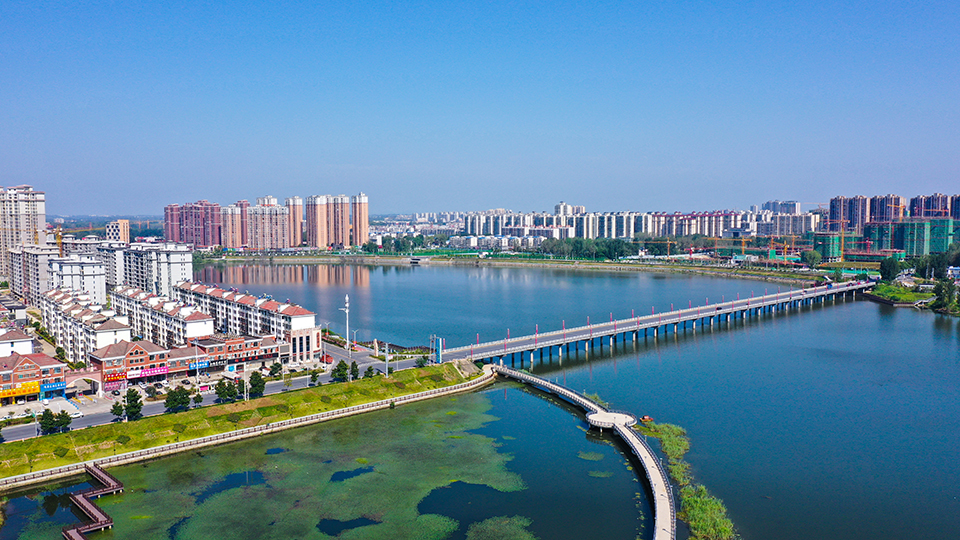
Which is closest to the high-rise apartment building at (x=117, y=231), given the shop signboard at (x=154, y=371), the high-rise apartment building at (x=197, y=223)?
the high-rise apartment building at (x=197, y=223)

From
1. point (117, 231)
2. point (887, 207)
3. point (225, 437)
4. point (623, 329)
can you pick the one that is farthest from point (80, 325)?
point (887, 207)

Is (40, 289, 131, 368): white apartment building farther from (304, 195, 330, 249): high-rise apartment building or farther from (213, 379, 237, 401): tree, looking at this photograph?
(304, 195, 330, 249): high-rise apartment building

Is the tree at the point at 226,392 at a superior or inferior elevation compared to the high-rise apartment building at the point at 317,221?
inferior

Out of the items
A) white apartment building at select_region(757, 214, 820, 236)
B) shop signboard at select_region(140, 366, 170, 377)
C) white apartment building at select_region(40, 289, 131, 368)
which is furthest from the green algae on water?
white apartment building at select_region(757, 214, 820, 236)

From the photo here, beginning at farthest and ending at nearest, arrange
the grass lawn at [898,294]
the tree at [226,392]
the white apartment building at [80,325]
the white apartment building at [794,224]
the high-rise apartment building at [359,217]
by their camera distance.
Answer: the white apartment building at [794,224], the high-rise apartment building at [359,217], the grass lawn at [898,294], the white apartment building at [80,325], the tree at [226,392]

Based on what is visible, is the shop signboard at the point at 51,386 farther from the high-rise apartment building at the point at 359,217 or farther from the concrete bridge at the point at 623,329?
the high-rise apartment building at the point at 359,217

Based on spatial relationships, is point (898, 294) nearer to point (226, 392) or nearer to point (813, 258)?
point (813, 258)

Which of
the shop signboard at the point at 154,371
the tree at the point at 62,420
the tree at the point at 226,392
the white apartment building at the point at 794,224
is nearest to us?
the tree at the point at 62,420
